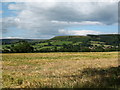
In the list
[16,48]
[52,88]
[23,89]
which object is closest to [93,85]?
[52,88]

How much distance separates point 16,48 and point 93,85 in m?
67.0

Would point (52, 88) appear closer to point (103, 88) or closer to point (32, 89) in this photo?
point (32, 89)

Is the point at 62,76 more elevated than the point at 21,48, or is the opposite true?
the point at 62,76

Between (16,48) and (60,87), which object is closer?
(60,87)

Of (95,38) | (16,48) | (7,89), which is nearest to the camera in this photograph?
(7,89)

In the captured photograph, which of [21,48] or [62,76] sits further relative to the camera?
[21,48]

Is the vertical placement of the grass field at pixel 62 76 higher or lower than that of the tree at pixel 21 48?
higher

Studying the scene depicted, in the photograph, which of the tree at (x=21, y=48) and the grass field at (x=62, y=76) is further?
the tree at (x=21, y=48)

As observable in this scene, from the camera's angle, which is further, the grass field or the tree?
the tree

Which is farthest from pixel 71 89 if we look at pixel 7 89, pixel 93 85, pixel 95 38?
pixel 95 38

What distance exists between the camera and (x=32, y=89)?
18.5 ft

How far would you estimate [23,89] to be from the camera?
577 cm

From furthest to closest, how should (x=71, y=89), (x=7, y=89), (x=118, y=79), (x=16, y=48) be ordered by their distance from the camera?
1. (x=16, y=48)
2. (x=118, y=79)
3. (x=7, y=89)
4. (x=71, y=89)

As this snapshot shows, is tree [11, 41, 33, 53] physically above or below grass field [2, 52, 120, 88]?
below
